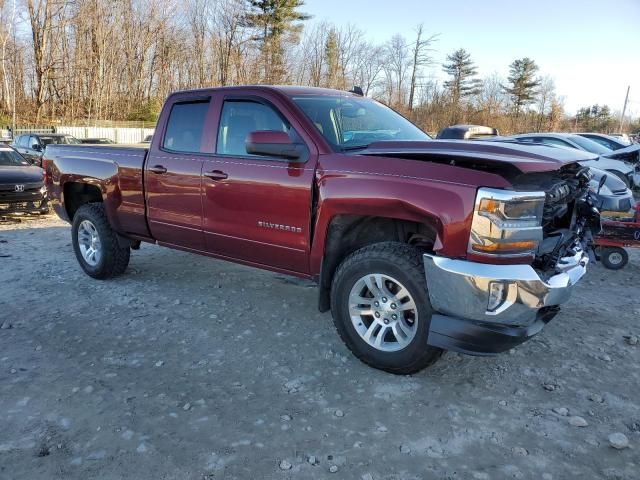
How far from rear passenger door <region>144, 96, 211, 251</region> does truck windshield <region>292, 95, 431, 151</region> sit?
1.08 m

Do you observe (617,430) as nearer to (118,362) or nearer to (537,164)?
(537,164)

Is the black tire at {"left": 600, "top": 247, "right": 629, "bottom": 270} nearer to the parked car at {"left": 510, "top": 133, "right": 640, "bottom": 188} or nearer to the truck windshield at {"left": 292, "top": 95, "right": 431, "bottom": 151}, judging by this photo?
the truck windshield at {"left": 292, "top": 95, "right": 431, "bottom": 151}

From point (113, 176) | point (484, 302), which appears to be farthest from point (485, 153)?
point (113, 176)

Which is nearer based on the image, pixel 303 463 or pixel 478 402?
pixel 303 463

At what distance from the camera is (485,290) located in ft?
9.71

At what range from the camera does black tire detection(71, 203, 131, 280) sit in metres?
5.61

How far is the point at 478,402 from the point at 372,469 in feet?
3.28

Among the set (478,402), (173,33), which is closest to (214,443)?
(478,402)

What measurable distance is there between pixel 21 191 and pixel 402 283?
895 cm

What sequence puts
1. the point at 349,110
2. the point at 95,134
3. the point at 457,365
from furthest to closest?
1. the point at 95,134
2. the point at 349,110
3. the point at 457,365

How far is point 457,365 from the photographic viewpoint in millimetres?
3760

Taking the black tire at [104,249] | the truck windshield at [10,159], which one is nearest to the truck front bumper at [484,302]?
the black tire at [104,249]

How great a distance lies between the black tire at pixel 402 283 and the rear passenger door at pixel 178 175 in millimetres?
1688

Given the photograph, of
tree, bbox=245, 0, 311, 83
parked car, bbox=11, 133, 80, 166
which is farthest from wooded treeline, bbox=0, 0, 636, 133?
parked car, bbox=11, 133, 80, 166
